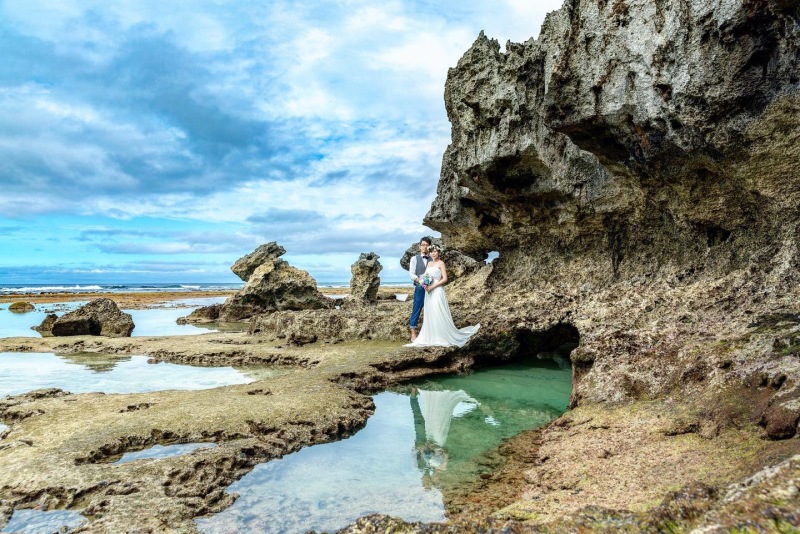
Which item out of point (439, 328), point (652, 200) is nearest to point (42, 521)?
point (439, 328)

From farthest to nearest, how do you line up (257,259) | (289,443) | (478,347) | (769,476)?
(257,259) < (478,347) < (289,443) < (769,476)

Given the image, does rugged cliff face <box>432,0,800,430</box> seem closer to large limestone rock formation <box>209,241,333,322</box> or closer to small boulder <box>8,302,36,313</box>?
large limestone rock formation <box>209,241,333,322</box>

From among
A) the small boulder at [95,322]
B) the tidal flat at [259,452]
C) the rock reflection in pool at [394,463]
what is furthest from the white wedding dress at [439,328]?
the small boulder at [95,322]

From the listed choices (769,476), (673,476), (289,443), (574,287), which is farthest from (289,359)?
(769,476)

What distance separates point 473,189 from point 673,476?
11.5 metres

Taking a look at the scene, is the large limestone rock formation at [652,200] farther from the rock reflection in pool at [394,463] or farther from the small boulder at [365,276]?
the small boulder at [365,276]

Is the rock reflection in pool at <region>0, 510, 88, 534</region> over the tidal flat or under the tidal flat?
under

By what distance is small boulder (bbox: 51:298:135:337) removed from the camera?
75.1ft

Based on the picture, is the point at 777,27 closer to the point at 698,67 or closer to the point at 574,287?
A: the point at 698,67

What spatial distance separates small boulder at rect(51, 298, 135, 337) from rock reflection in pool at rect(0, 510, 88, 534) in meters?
19.9

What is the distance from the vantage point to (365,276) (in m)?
34.9

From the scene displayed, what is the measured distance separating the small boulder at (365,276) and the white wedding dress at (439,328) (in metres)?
19.0

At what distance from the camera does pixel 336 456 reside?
7824 mm

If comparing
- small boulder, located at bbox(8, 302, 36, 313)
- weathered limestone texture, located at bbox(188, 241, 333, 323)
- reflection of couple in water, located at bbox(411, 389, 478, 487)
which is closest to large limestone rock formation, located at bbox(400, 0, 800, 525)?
reflection of couple in water, located at bbox(411, 389, 478, 487)
